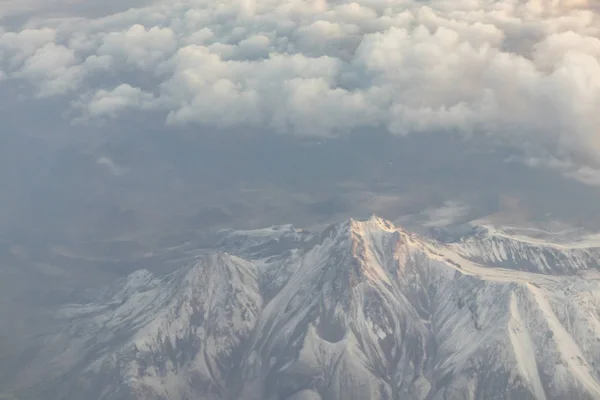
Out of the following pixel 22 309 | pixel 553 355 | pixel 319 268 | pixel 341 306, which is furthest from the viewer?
pixel 22 309

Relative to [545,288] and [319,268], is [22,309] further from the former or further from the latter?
[545,288]

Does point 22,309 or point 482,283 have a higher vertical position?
point 482,283

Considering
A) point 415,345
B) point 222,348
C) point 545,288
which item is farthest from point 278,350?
point 545,288

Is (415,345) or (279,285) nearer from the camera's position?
(415,345)

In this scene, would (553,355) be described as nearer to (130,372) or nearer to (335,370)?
(335,370)

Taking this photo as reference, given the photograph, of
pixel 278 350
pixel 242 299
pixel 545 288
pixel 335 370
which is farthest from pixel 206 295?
pixel 545 288

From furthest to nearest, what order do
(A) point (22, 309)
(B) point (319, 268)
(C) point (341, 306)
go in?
(A) point (22, 309) < (B) point (319, 268) < (C) point (341, 306)
